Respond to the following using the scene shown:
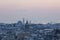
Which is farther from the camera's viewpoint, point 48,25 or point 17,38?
point 48,25

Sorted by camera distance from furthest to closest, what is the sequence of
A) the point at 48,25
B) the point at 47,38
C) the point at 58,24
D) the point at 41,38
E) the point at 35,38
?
the point at 48,25
the point at 58,24
the point at 35,38
the point at 41,38
the point at 47,38

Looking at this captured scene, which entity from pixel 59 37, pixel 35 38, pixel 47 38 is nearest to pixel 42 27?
pixel 35 38

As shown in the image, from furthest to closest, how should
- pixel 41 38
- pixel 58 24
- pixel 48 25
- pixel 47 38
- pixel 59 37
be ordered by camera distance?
1. pixel 48 25
2. pixel 58 24
3. pixel 41 38
4. pixel 47 38
5. pixel 59 37

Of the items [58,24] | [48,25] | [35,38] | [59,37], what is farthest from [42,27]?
[59,37]

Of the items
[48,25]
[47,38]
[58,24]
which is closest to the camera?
[47,38]

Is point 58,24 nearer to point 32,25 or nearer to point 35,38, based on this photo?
point 35,38

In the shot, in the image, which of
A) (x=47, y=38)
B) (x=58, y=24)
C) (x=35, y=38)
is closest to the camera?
(x=47, y=38)

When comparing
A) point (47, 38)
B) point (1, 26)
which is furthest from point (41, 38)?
point (1, 26)

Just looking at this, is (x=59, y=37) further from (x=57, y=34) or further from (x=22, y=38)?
(x=22, y=38)

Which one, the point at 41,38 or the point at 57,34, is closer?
the point at 57,34
